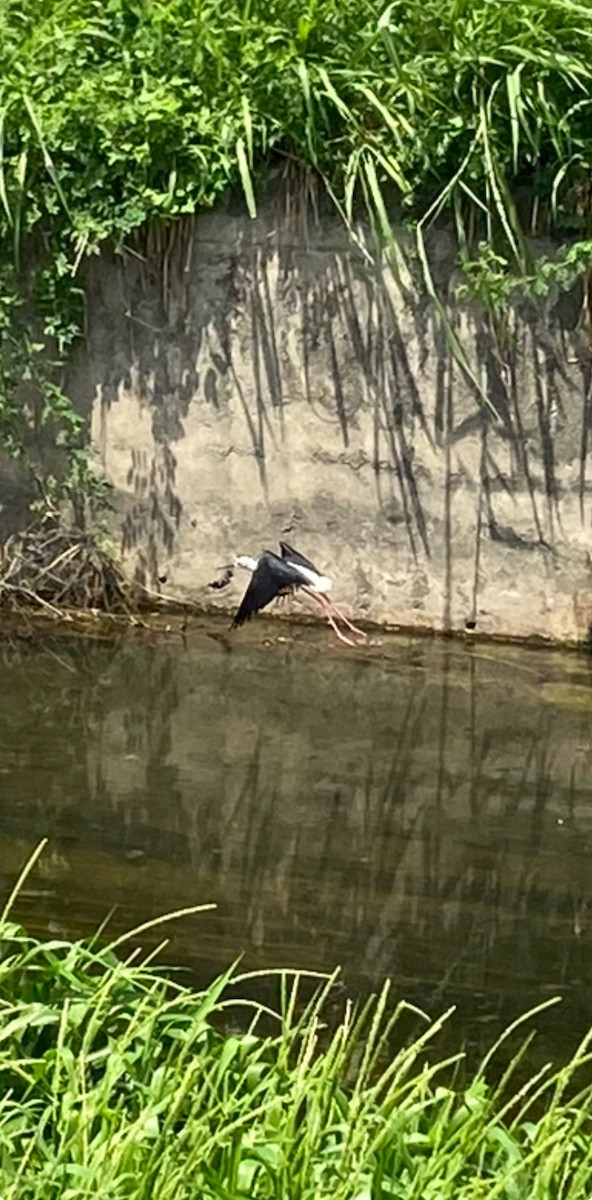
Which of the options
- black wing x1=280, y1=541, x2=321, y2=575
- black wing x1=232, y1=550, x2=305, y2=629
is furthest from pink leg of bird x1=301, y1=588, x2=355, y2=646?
black wing x1=232, y1=550, x2=305, y2=629

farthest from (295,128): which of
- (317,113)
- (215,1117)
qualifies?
(215,1117)

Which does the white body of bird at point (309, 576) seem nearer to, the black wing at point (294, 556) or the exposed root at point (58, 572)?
the black wing at point (294, 556)

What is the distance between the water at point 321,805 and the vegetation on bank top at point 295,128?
1314 mm

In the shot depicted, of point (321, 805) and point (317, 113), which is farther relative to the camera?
point (317, 113)

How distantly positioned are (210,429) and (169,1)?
69.3 inches

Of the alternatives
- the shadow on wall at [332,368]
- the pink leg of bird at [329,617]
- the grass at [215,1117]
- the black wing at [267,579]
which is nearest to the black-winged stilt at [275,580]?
the black wing at [267,579]

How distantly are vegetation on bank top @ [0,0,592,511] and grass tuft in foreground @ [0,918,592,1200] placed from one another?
4434 mm

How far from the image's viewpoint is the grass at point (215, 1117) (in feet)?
9.50

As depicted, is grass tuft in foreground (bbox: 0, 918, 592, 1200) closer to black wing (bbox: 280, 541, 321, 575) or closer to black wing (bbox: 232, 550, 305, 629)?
black wing (bbox: 232, 550, 305, 629)

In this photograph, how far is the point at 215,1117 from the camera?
124 inches

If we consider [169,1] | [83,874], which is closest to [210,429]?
[169,1]

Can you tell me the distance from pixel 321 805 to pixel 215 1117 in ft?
9.28

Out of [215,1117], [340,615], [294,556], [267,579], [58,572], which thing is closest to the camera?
[215,1117]

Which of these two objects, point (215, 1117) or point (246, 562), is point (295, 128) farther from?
point (215, 1117)
